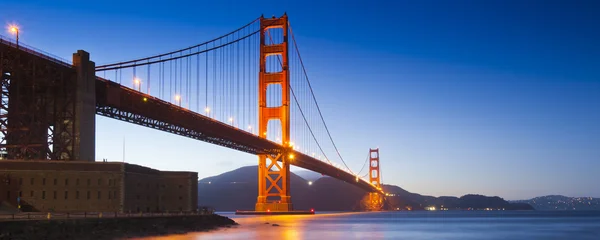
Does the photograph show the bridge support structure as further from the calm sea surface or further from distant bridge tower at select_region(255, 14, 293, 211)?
distant bridge tower at select_region(255, 14, 293, 211)

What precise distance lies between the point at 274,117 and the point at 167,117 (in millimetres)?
35011

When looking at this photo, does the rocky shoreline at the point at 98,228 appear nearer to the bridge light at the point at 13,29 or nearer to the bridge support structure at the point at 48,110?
the bridge support structure at the point at 48,110

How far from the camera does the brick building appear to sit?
156 ft

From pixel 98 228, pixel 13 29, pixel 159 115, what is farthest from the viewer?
pixel 159 115

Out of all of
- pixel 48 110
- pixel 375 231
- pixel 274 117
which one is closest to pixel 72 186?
pixel 48 110

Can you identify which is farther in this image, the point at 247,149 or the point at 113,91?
the point at 247,149

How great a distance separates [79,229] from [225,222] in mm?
28915

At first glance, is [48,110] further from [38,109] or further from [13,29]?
[13,29]

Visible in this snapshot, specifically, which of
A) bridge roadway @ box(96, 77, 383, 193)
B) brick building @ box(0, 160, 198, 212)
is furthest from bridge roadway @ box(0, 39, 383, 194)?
brick building @ box(0, 160, 198, 212)

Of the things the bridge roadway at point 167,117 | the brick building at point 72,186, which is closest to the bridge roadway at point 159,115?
the bridge roadway at point 167,117

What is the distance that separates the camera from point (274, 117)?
102000 millimetres

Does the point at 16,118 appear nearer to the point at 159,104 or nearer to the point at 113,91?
the point at 113,91

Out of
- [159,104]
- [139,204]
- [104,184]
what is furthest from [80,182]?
[159,104]

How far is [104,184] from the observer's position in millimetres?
50000
